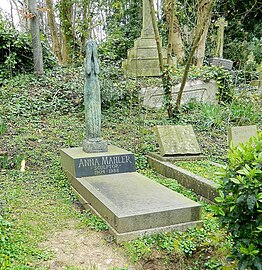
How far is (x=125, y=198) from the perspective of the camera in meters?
4.78

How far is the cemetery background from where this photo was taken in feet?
12.7

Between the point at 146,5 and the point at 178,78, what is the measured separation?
263cm

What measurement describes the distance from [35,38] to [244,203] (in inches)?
406

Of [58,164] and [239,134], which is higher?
[239,134]

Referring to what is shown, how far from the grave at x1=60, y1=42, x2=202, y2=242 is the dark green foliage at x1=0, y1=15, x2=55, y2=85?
247 inches

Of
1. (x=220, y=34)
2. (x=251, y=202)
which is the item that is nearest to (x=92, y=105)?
(x=251, y=202)

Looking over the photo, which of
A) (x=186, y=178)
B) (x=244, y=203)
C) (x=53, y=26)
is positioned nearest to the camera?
(x=244, y=203)

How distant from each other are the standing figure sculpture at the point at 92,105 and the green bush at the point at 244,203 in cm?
352

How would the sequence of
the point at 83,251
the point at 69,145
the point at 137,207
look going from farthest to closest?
the point at 69,145 < the point at 137,207 < the point at 83,251

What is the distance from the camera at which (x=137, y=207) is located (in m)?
4.46

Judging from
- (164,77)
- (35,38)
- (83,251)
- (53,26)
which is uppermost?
(53,26)

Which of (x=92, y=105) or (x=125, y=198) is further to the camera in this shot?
(x=92, y=105)

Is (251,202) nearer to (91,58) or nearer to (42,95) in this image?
(91,58)

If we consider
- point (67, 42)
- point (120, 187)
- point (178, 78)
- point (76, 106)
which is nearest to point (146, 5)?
point (178, 78)
